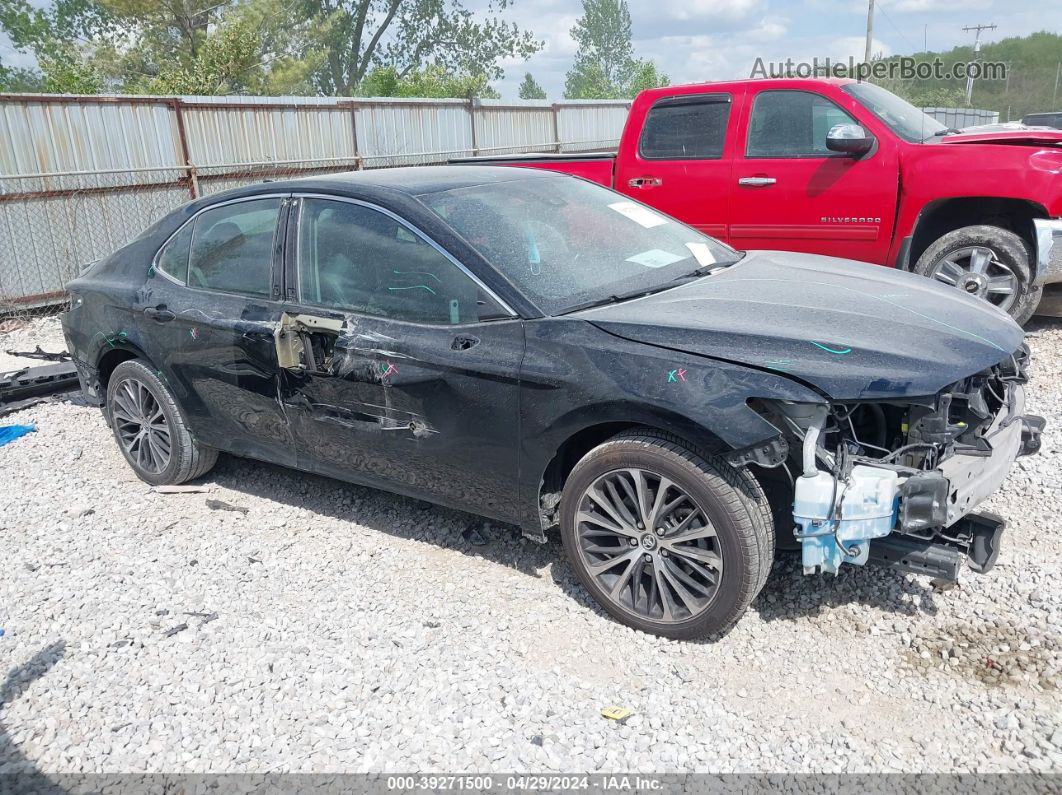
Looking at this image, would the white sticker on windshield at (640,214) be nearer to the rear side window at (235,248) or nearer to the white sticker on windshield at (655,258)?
the white sticker on windshield at (655,258)

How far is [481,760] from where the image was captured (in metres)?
2.72

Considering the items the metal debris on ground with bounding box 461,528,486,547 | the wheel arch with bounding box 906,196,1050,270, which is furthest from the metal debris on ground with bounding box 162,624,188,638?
the wheel arch with bounding box 906,196,1050,270

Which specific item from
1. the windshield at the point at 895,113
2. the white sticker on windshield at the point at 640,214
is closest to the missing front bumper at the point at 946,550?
the white sticker on windshield at the point at 640,214

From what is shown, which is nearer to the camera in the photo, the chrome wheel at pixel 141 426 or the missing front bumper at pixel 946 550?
the missing front bumper at pixel 946 550

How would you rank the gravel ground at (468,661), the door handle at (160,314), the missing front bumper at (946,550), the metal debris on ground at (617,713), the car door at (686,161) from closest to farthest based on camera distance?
1. the gravel ground at (468,661)
2. the metal debris on ground at (617,713)
3. the missing front bumper at (946,550)
4. the door handle at (160,314)
5. the car door at (686,161)

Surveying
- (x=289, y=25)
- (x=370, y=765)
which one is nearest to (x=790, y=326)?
(x=370, y=765)

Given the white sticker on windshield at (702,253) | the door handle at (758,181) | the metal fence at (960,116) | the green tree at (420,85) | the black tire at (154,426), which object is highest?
the green tree at (420,85)

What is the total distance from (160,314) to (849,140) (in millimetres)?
4944

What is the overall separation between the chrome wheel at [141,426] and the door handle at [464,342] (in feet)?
7.11

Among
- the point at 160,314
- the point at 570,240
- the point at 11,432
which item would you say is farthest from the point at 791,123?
the point at 11,432

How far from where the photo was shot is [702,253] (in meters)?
4.20

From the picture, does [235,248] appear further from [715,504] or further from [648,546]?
[715,504]

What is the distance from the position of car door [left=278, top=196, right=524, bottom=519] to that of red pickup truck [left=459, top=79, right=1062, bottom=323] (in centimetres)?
403

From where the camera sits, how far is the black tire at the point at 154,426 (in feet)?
15.5
